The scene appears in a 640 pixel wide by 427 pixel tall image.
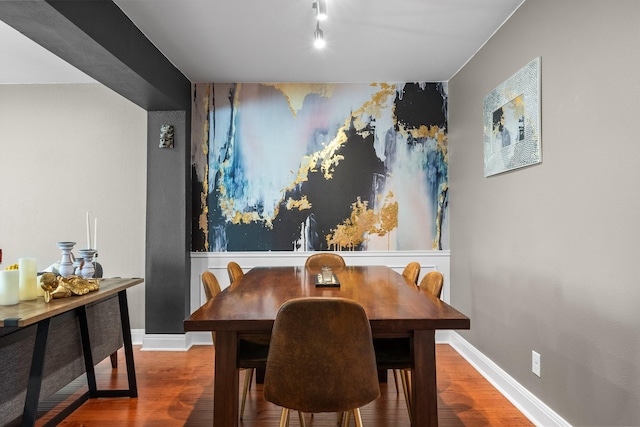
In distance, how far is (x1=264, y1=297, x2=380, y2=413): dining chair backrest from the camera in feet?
4.62

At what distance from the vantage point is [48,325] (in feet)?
6.15

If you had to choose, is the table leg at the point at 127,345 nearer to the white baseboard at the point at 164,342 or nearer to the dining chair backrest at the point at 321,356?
the white baseboard at the point at 164,342

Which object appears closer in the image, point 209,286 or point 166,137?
point 209,286

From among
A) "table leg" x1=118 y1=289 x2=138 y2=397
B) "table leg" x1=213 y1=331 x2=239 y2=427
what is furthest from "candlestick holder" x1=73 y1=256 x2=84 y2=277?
"table leg" x1=213 y1=331 x2=239 y2=427

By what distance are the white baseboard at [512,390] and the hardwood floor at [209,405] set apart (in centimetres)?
5

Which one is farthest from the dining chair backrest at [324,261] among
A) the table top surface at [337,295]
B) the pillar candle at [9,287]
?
the pillar candle at [9,287]

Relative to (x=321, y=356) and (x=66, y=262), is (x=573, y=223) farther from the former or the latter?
(x=66, y=262)

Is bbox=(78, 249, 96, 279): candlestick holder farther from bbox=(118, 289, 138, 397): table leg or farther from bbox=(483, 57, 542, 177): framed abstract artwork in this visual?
bbox=(483, 57, 542, 177): framed abstract artwork

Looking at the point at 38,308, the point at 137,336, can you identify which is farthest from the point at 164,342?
the point at 38,308

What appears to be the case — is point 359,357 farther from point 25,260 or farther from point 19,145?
point 19,145

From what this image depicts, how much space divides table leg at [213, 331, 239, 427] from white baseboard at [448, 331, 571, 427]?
1.73m

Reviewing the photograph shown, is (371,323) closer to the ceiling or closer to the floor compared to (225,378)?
closer to the ceiling

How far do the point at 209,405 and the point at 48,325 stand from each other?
1.12 m

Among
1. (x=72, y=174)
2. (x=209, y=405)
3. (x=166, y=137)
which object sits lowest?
(x=209, y=405)
